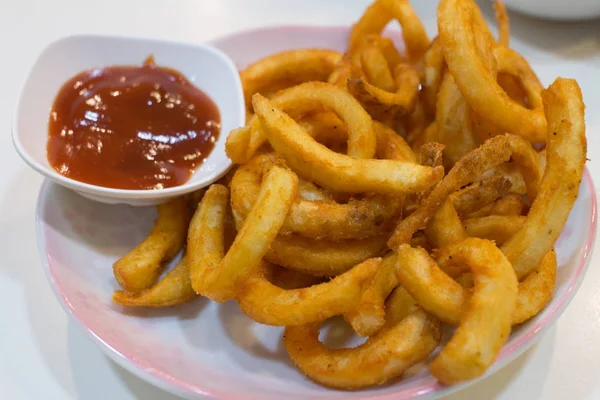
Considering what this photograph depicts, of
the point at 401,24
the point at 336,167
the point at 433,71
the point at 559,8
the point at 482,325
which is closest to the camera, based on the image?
the point at 482,325

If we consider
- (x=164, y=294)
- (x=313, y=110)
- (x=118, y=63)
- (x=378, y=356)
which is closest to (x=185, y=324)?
(x=164, y=294)

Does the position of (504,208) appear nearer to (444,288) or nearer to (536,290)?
(536,290)

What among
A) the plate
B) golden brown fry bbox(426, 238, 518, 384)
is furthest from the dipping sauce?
golden brown fry bbox(426, 238, 518, 384)

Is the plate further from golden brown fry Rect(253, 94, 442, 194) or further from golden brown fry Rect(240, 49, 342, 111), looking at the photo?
golden brown fry Rect(240, 49, 342, 111)

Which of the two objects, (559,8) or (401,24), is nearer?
(401,24)

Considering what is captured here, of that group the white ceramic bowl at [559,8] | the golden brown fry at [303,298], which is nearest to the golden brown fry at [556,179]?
the golden brown fry at [303,298]

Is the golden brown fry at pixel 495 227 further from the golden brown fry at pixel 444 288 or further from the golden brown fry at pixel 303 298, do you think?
the golden brown fry at pixel 303 298

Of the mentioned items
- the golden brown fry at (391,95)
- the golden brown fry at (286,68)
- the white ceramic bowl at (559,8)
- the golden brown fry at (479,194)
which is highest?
the white ceramic bowl at (559,8)

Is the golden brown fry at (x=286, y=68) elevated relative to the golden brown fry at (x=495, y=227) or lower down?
elevated
